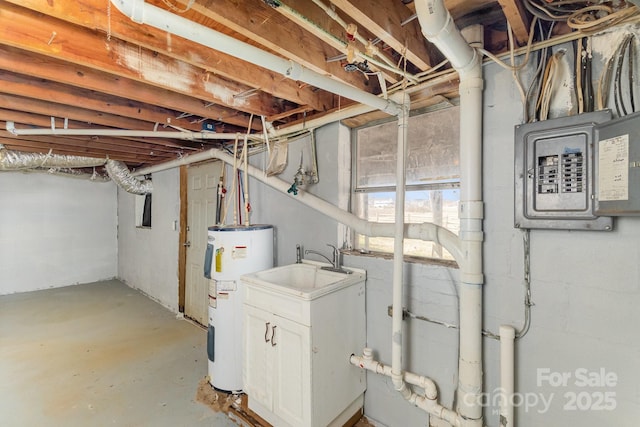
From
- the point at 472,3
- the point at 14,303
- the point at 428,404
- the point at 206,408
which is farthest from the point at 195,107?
the point at 14,303

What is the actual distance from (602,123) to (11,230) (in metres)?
7.29

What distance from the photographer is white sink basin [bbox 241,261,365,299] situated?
69.0 inches

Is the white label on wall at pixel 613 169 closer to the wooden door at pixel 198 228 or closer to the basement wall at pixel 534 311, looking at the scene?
the basement wall at pixel 534 311

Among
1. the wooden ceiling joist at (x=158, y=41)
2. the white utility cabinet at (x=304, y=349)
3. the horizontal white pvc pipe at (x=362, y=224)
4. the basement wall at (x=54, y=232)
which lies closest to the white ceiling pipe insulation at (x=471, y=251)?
the horizontal white pvc pipe at (x=362, y=224)

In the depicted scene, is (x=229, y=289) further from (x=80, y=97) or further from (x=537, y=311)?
(x=537, y=311)

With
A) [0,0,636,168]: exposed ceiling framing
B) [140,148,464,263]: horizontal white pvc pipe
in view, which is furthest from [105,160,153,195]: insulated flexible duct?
[140,148,464,263]: horizontal white pvc pipe

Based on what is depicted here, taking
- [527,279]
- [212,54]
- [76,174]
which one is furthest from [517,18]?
[76,174]

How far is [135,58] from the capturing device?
62.8 inches

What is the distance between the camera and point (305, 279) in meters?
2.25

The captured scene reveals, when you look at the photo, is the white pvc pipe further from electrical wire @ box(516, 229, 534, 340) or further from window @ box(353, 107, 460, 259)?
window @ box(353, 107, 460, 259)

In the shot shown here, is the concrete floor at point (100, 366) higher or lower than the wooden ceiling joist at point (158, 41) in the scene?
lower

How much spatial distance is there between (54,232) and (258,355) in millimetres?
5486

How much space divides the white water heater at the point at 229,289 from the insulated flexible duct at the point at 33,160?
3.09 metres

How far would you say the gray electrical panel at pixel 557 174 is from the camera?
1188 mm
